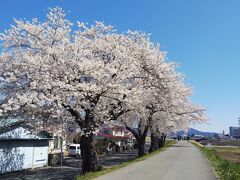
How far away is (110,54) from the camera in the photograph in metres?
24.8

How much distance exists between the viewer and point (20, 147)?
99.2 feet

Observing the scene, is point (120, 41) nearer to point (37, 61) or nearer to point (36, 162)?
point (37, 61)

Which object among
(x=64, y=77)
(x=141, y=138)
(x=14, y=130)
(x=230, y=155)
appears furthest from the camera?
(x=230, y=155)

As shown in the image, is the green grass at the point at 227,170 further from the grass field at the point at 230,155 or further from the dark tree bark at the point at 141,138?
the dark tree bark at the point at 141,138

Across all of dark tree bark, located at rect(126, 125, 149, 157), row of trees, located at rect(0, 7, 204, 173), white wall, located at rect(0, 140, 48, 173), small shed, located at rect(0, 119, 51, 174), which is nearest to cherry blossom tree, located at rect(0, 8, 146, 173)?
row of trees, located at rect(0, 7, 204, 173)

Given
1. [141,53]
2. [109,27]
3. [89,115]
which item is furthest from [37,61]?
[141,53]

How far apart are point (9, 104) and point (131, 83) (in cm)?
946

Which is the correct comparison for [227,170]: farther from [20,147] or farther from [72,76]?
[20,147]

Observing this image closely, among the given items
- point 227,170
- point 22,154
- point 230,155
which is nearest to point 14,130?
point 22,154

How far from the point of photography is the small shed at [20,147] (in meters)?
27.4

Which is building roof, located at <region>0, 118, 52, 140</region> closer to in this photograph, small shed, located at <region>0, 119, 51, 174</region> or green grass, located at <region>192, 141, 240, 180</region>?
small shed, located at <region>0, 119, 51, 174</region>

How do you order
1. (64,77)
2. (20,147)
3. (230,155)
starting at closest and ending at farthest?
(64,77) → (20,147) → (230,155)

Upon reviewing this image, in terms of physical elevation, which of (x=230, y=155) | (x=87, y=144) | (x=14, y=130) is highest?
(x=14, y=130)

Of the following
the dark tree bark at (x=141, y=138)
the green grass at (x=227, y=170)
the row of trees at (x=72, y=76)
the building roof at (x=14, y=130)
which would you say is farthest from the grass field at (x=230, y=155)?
the building roof at (x=14, y=130)
